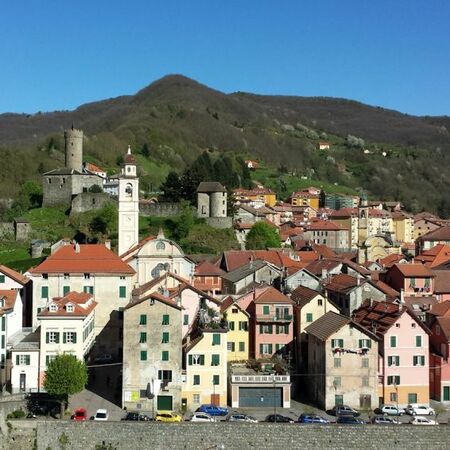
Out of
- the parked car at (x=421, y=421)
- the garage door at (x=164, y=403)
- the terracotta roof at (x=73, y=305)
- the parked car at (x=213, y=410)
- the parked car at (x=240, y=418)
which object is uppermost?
the terracotta roof at (x=73, y=305)

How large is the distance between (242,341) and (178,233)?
35307 mm

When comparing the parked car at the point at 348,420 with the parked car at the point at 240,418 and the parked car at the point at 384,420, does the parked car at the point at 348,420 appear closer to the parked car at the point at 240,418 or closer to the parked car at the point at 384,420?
the parked car at the point at 384,420

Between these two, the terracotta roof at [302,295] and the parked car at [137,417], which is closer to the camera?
the parked car at [137,417]

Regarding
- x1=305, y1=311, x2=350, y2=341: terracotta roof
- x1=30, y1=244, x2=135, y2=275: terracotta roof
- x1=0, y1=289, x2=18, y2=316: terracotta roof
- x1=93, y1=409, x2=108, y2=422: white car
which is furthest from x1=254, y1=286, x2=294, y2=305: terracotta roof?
x1=0, y1=289, x2=18, y2=316: terracotta roof

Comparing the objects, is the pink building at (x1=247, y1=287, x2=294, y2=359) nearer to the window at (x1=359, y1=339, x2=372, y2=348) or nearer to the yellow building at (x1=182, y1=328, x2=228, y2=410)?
the yellow building at (x1=182, y1=328, x2=228, y2=410)

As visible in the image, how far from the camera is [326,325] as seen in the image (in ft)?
149

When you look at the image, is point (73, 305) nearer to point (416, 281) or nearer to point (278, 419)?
point (278, 419)

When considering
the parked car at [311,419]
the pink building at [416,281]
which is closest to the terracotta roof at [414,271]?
the pink building at [416,281]

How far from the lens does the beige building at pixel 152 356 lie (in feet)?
140

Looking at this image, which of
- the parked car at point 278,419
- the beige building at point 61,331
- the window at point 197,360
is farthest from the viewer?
the beige building at point 61,331

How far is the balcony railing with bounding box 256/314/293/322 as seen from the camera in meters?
48.4

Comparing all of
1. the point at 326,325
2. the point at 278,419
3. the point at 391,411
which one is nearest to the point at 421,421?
the point at 391,411

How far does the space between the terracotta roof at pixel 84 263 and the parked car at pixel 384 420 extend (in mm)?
20302

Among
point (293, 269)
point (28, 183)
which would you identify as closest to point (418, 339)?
point (293, 269)
